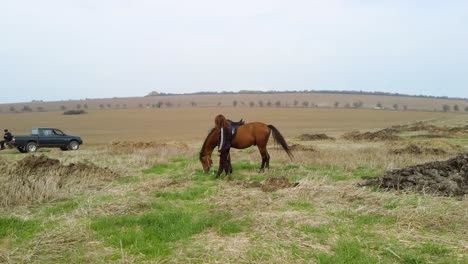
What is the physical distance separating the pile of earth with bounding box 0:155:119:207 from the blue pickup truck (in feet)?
40.1

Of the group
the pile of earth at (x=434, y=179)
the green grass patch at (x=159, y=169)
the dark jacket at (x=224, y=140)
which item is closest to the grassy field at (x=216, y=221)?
the pile of earth at (x=434, y=179)

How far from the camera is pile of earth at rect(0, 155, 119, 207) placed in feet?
26.0

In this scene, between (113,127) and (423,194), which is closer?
(423,194)

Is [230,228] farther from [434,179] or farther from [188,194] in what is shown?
[434,179]

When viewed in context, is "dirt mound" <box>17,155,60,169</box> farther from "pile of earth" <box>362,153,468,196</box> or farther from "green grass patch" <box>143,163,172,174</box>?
"pile of earth" <box>362,153,468,196</box>

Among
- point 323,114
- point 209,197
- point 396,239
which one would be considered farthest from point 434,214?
point 323,114

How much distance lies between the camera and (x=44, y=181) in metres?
9.02

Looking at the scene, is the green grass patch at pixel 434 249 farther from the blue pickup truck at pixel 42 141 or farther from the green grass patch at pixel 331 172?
the blue pickup truck at pixel 42 141

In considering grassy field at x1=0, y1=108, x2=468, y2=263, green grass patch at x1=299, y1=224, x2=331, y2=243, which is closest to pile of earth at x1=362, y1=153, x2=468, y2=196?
grassy field at x1=0, y1=108, x2=468, y2=263

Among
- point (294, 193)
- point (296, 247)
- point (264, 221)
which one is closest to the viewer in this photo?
point (296, 247)

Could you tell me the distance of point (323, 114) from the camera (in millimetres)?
68375

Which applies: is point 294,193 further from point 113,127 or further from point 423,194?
point 113,127

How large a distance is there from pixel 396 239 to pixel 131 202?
4.89 metres

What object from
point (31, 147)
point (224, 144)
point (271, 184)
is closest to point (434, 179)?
point (271, 184)
